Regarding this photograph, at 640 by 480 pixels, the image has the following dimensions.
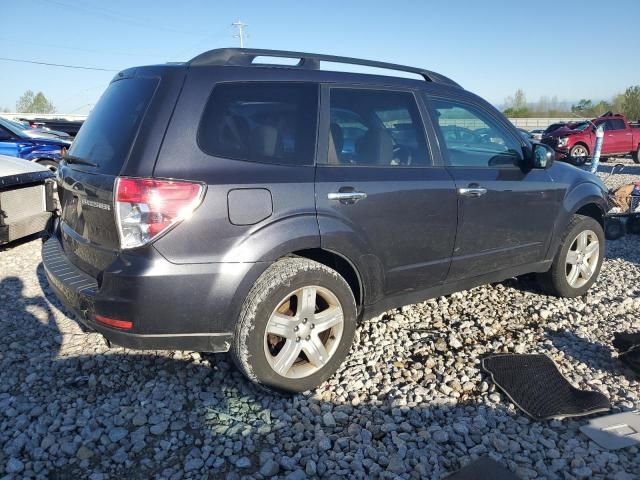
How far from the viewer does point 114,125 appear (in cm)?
281

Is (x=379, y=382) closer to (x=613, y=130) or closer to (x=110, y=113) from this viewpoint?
(x=110, y=113)

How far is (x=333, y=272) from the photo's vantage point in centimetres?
302

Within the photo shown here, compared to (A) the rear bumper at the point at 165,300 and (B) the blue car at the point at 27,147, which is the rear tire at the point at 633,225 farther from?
(B) the blue car at the point at 27,147

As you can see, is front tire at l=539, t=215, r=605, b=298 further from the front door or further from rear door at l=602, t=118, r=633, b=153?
rear door at l=602, t=118, r=633, b=153

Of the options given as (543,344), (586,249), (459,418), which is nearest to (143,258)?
(459,418)

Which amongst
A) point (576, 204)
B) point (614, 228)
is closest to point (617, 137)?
point (614, 228)

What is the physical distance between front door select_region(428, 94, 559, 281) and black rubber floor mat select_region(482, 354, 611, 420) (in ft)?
2.44

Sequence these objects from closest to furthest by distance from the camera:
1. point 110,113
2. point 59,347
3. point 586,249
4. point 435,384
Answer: point 110,113
point 435,384
point 59,347
point 586,249

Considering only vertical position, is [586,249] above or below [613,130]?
below

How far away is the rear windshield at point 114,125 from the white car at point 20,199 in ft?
8.49

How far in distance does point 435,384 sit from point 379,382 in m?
0.36

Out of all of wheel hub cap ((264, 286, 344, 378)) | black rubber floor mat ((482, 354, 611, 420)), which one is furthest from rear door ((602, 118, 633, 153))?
wheel hub cap ((264, 286, 344, 378))

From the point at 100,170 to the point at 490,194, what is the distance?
271 centimetres

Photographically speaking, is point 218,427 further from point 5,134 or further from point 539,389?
point 5,134
